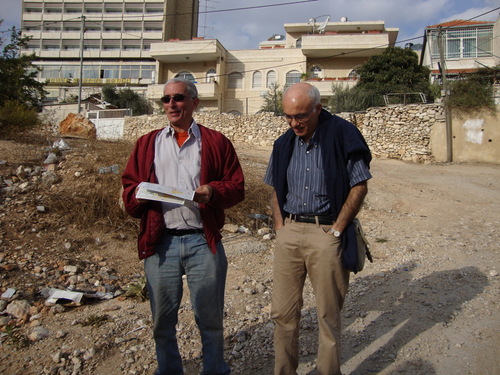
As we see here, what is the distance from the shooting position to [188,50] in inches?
1062

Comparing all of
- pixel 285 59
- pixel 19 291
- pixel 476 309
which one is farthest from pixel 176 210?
pixel 285 59

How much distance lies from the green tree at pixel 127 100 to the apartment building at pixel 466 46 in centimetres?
2065

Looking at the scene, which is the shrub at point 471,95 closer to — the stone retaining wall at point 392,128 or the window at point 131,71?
the stone retaining wall at point 392,128

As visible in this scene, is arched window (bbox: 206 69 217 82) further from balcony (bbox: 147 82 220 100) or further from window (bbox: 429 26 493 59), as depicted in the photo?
window (bbox: 429 26 493 59)

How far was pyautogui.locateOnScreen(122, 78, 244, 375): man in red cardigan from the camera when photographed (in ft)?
6.73

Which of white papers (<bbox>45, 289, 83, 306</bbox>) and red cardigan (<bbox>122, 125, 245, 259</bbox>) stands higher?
red cardigan (<bbox>122, 125, 245, 259</bbox>)

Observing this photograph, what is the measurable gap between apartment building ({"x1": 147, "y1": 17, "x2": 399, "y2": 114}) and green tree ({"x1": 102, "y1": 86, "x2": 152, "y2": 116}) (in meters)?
2.84

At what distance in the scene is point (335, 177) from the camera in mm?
2098

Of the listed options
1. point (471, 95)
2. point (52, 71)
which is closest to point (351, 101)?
point (471, 95)

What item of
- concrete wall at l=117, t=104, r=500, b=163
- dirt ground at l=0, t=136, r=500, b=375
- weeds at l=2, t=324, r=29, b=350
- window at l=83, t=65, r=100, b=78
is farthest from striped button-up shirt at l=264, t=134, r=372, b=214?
window at l=83, t=65, r=100, b=78

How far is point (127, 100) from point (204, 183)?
30.6m

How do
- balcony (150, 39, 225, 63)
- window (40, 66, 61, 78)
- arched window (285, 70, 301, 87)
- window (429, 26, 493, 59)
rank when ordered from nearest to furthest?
1. window (429, 26, 493, 59)
2. balcony (150, 39, 225, 63)
3. arched window (285, 70, 301, 87)
4. window (40, 66, 61, 78)

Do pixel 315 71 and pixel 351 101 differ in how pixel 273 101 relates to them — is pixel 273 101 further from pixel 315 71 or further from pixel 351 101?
pixel 351 101

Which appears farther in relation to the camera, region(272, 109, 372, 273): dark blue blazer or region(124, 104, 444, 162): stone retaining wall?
region(124, 104, 444, 162): stone retaining wall
